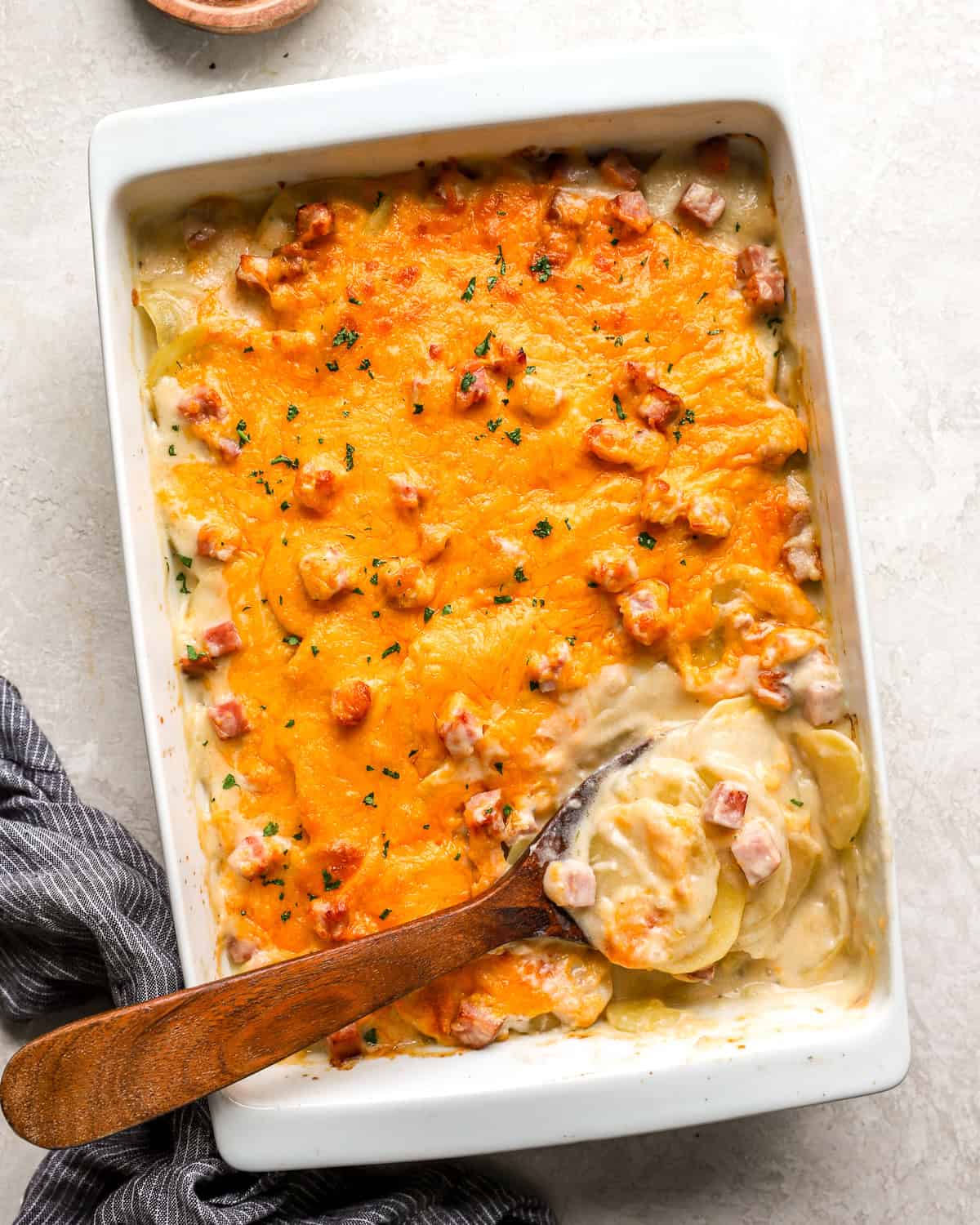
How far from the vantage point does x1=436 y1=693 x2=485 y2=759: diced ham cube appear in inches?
92.2

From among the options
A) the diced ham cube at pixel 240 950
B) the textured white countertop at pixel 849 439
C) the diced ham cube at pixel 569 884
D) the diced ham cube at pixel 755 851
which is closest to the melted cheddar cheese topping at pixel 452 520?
the diced ham cube at pixel 240 950

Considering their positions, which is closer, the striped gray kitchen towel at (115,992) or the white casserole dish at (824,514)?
the white casserole dish at (824,514)

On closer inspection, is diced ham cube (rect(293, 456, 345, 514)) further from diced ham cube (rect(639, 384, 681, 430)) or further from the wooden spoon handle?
the wooden spoon handle

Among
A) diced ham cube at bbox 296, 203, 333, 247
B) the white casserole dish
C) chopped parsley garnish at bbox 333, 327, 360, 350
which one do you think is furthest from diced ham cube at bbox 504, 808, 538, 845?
diced ham cube at bbox 296, 203, 333, 247

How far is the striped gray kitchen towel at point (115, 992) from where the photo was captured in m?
2.58

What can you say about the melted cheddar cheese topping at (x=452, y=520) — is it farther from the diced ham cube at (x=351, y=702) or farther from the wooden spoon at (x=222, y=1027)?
the wooden spoon at (x=222, y=1027)

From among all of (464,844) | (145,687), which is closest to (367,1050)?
(464,844)

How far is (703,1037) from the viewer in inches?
94.0

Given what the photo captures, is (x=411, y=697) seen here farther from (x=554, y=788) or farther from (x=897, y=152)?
(x=897, y=152)

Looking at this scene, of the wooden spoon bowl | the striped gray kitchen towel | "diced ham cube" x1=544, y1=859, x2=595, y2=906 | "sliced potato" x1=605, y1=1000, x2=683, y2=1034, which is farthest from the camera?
the wooden spoon bowl

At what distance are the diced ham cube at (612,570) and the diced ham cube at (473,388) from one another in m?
0.42

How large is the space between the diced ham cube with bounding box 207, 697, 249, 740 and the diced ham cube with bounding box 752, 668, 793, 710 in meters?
1.13

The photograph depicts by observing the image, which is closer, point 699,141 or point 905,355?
point 699,141

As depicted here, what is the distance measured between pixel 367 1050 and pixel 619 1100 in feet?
1.92
